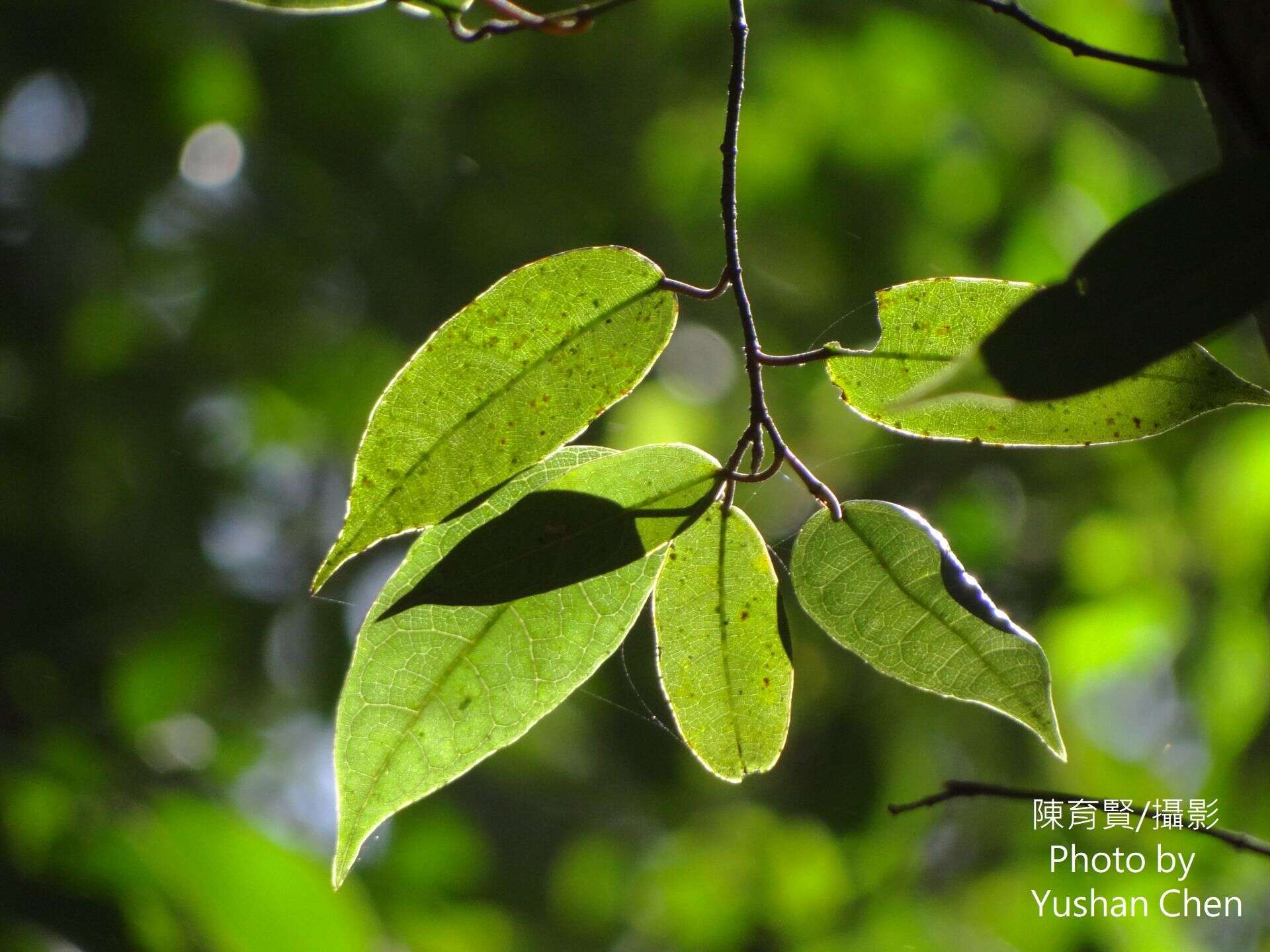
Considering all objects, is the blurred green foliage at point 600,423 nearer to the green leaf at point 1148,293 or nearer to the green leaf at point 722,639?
the green leaf at point 722,639

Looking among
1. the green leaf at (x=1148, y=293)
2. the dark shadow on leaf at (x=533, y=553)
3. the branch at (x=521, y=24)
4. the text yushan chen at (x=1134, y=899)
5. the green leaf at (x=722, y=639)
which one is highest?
the branch at (x=521, y=24)

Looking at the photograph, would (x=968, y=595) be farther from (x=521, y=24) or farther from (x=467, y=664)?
(x=521, y=24)

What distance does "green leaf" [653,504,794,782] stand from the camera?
53 centimetres

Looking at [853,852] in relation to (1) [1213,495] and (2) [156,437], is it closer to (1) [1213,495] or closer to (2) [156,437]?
(1) [1213,495]

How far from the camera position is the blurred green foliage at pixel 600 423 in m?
2.03

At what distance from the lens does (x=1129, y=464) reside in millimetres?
2137

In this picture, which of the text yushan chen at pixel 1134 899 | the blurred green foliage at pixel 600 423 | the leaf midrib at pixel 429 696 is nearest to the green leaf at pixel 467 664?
the leaf midrib at pixel 429 696

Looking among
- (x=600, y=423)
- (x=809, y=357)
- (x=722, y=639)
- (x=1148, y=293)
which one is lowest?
(x=600, y=423)

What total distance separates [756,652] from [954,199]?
210 cm

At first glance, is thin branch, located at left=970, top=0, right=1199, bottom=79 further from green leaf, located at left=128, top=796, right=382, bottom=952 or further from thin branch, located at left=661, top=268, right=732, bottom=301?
green leaf, located at left=128, top=796, right=382, bottom=952

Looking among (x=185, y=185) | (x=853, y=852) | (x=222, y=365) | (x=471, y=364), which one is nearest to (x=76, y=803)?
(x=471, y=364)

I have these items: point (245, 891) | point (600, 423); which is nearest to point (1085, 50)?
point (245, 891)

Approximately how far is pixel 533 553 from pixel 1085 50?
1.18ft

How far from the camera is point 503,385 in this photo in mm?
480
